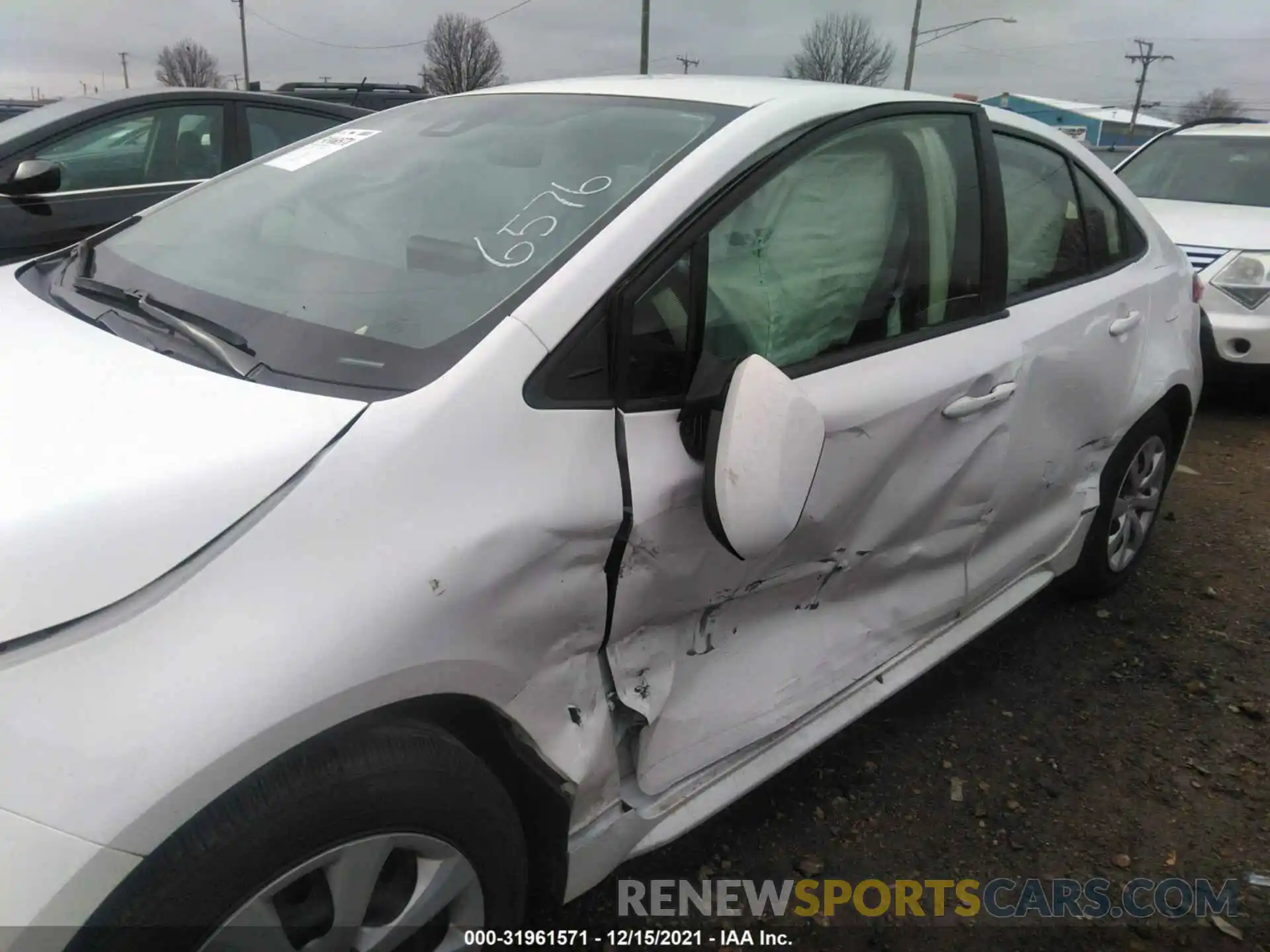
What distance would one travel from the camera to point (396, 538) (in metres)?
1.35

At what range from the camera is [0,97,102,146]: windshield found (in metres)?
4.39

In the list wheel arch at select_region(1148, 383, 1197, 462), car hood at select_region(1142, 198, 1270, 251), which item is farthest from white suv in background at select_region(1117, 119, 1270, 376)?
wheel arch at select_region(1148, 383, 1197, 462)

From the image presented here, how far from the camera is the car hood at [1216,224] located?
5.52 metres

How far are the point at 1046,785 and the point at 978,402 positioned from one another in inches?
41.0

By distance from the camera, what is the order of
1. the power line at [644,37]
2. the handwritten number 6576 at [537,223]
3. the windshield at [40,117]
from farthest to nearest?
the power line at [644,37], the windshield at [40,117], the handwritten number 6576 at [537,223]

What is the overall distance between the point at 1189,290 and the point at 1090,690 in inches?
55.2

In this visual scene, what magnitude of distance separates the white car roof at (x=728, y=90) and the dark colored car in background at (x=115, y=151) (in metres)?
2.79

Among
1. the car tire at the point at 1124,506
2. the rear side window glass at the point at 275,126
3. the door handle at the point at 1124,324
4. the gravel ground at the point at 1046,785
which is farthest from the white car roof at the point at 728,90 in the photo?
the rear side window glass at the point at 275,126

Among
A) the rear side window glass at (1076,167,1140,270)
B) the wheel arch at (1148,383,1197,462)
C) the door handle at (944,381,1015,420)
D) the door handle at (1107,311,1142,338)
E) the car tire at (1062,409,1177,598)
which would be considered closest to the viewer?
the door handle at (944,381,1015,420)

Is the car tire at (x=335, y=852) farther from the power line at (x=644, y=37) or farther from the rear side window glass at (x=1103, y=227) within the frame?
the power line at (x=644, y=37)

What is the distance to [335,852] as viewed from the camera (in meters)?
1.31
